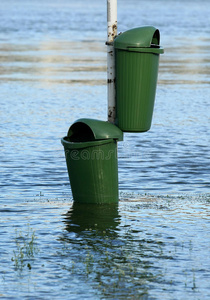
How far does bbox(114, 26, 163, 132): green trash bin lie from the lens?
9.82m

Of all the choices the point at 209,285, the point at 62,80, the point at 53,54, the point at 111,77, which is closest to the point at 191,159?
the point at 111,77

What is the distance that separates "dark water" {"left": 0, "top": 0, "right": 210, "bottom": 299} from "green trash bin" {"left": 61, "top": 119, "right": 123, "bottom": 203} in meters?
0.19

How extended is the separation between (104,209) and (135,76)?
1.63 m

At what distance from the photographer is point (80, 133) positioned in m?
10.5

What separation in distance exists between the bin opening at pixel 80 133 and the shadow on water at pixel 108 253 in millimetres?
913

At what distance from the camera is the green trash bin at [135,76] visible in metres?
9.82

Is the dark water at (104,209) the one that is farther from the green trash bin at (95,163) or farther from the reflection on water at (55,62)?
the reflection on water at (55,62)

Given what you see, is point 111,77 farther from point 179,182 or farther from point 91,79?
point 91,79

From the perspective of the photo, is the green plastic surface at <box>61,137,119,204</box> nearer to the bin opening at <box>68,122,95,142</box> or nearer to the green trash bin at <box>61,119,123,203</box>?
the green trash bin at <box>61,119,123,203</box>

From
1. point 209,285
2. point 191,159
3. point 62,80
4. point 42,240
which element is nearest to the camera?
point 209,285

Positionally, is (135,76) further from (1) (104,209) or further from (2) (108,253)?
(2) (108,253)

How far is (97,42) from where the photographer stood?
42156 millimetres

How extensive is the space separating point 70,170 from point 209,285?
3281 millimetres

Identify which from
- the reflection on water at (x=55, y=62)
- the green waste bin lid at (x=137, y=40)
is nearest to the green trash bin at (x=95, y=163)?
the green waste bin lid at (x=137, y=40)
